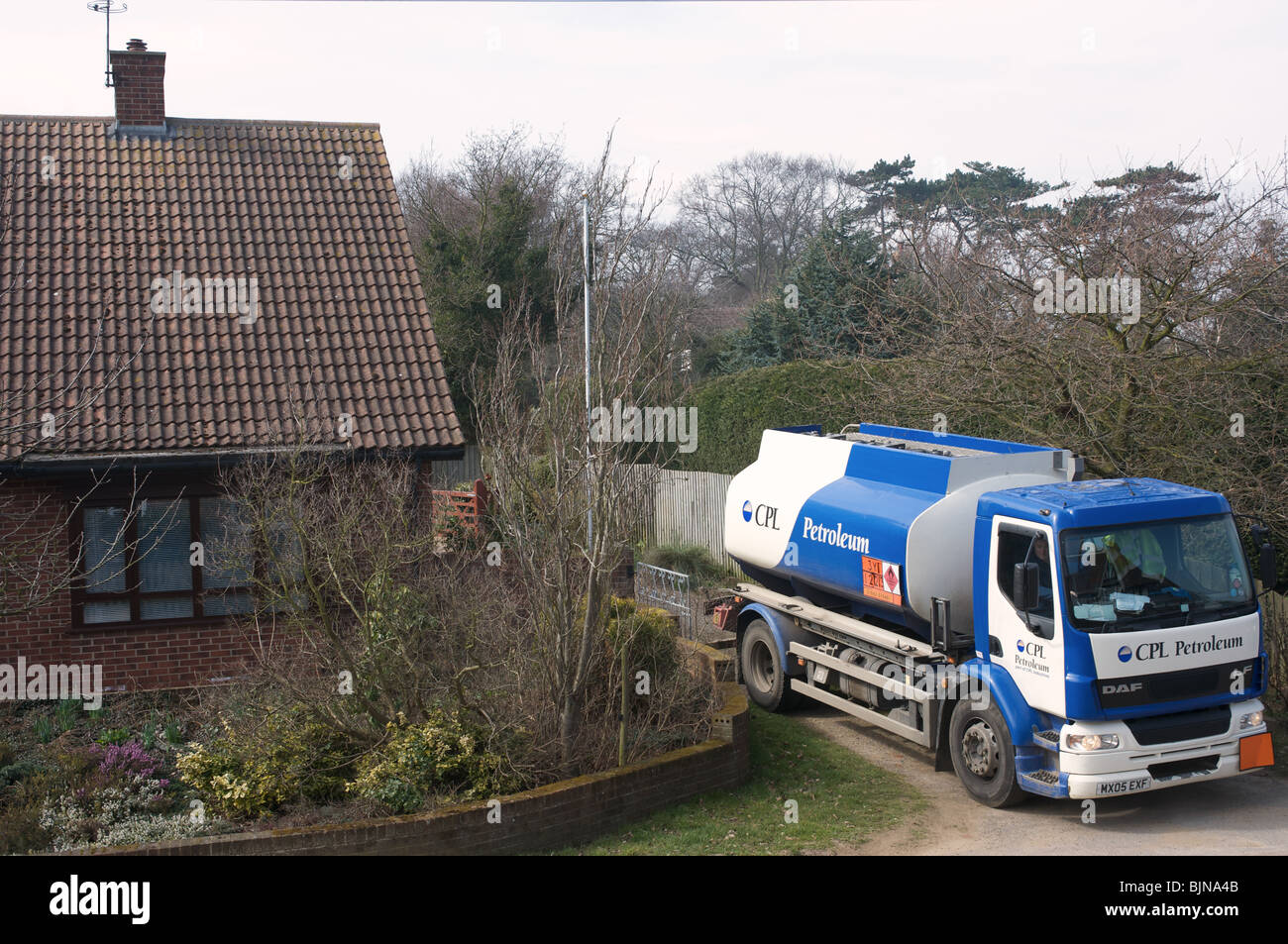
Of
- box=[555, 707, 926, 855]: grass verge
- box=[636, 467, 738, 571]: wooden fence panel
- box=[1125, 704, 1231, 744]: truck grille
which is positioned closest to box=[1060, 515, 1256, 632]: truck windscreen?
box=[1125, 704, 1231, 744]: truck grille

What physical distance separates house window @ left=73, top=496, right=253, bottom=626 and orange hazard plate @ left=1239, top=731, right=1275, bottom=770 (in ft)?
32.1

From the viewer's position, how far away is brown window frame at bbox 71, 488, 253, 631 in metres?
12.0

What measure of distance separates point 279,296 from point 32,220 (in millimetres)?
3215

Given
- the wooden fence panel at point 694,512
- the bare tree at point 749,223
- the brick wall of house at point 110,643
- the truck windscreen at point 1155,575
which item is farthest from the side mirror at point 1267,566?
the bare tree at point 749,223

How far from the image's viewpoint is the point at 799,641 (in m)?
12.3

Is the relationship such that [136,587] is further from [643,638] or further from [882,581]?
[882,581]

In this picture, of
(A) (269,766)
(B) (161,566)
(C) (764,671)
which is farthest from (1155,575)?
(B) (161,566)

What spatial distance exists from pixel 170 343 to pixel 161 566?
2.76 metres

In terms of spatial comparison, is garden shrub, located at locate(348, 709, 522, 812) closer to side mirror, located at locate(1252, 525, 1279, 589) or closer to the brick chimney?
side mirror, located at locate(1252, 525, 1279, 589)

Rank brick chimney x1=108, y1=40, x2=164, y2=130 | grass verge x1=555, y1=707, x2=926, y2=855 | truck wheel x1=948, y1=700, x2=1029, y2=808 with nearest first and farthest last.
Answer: grass verge x1=555, y1=707, x2=926, y2=855 → truck wheel x1=948, y1=700, x2=1029, y2=808 → brick chimney x1=108, y1=40, x2=164, y2=130

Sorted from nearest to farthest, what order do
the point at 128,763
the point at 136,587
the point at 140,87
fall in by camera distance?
1. the point at 128,763
2. the point at 136,587
3. the point at 140,87

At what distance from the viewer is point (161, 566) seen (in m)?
12.4
